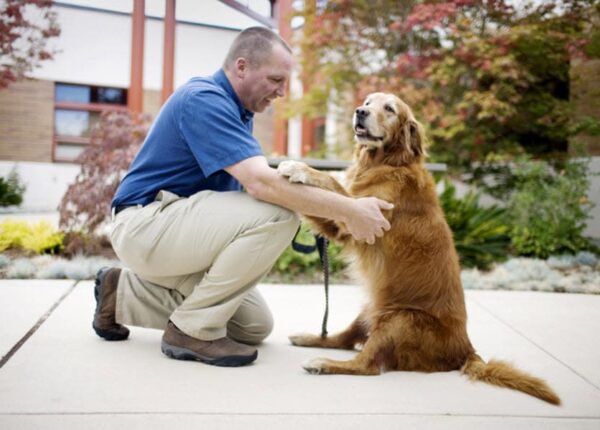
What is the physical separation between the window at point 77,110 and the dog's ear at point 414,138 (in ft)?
28.9

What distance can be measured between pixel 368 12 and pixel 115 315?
652cm

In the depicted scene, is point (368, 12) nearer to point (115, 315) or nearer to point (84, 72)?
point (84, 72)

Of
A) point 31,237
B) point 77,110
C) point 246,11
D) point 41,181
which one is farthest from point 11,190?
point 77,110

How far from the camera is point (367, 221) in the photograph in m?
2.41

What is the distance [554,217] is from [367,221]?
424 centimetres

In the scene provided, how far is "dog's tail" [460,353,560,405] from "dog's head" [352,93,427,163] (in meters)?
1.07

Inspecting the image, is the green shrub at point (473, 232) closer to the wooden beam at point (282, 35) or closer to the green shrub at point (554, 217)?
the green shrub at point (554, 217)

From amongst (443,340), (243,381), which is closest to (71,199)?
(243,381)

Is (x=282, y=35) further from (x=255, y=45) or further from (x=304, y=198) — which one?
(x=304, y=198)

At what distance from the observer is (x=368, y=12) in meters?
7.91

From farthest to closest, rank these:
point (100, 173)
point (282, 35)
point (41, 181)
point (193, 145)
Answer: point (41, 181) → point (282, 35) → point (100, 173) → point (193, 145)

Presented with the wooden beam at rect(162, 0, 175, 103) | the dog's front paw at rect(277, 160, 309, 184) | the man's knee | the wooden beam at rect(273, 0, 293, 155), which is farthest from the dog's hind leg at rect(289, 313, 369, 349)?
the wooden beam at rect(273, 0, 293, 155)

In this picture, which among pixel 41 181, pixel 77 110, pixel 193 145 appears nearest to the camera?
pixel 193 145

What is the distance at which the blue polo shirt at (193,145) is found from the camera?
7.64 feet
